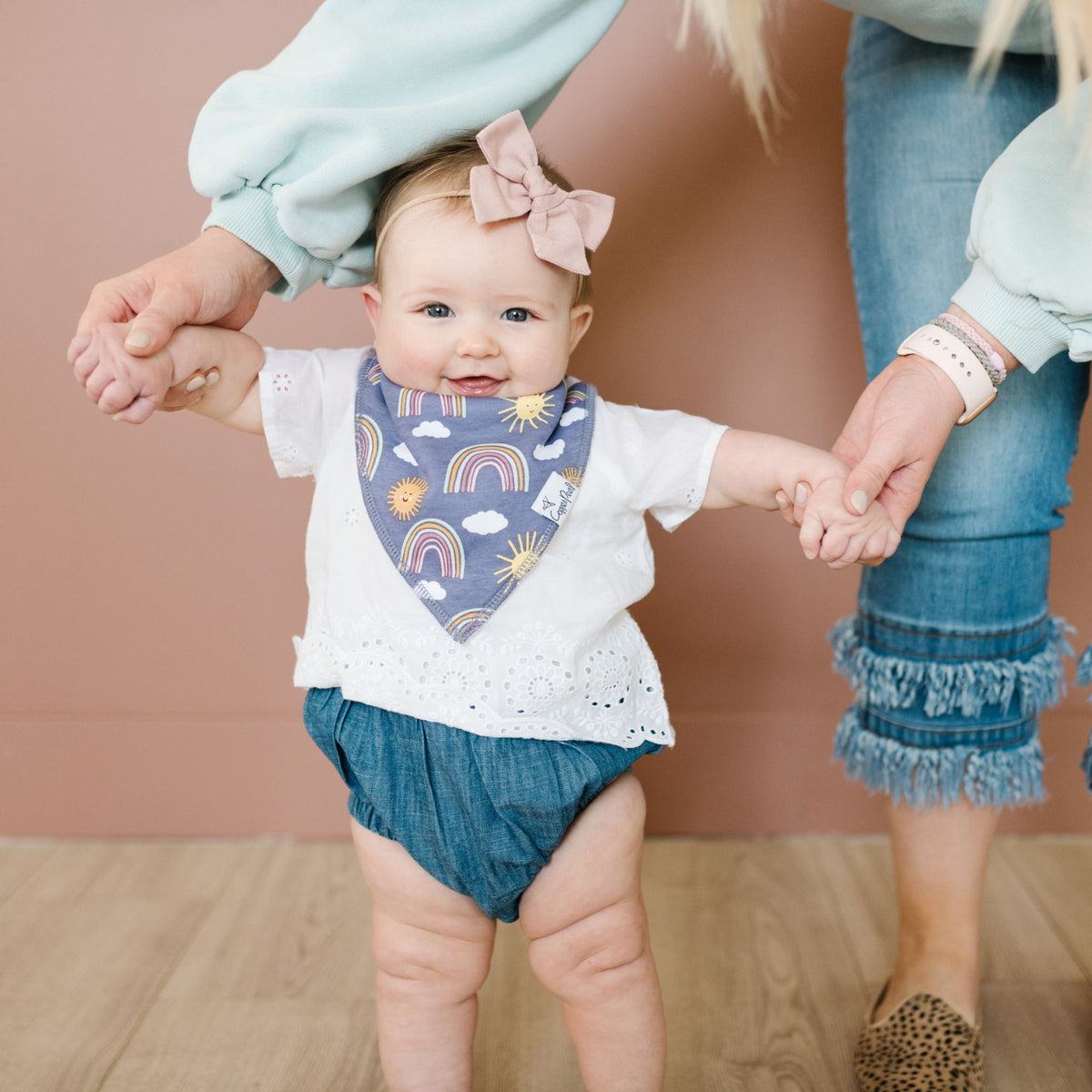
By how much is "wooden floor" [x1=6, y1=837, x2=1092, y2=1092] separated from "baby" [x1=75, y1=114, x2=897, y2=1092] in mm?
201

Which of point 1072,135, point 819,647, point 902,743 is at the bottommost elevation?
point 819,647

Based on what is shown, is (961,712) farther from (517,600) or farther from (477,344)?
(477,344)

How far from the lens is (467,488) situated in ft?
2.95

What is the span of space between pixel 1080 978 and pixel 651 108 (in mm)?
1116

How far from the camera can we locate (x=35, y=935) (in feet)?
4.20

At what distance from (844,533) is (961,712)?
35 centimetres

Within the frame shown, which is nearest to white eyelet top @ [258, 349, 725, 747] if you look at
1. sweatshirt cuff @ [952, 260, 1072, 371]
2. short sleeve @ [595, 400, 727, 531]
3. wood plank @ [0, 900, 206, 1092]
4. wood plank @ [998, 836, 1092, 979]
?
short sleeve @ [595, 400, 727, 531]

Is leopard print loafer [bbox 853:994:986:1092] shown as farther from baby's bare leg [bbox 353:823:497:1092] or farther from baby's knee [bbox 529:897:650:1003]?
baby's bare leg [bbox 353:823:497:1092]

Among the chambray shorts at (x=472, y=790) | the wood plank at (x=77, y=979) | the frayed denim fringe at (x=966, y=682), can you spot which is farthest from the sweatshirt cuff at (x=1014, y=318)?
the wood plank at (x=77, y=979)

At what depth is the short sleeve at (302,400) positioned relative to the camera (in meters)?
0.93

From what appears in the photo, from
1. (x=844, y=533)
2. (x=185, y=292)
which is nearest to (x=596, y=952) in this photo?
(x=844, y=533)

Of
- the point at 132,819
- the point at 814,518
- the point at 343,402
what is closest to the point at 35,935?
the point at 132,819

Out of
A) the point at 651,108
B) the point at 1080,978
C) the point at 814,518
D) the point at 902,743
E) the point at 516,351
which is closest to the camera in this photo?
the point at 814,518

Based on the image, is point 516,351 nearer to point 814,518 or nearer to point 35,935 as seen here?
point 814,518
